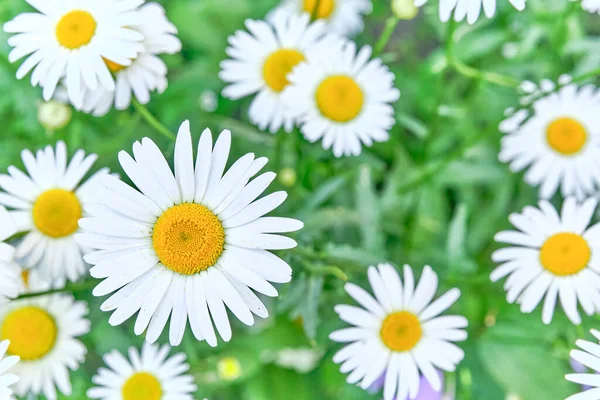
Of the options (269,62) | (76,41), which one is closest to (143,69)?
(76,41)

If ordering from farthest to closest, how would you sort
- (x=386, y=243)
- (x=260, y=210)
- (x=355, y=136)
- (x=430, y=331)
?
(x=386, y=243)
(x=355, y=136)
(x=430, y=331)
(x=260, y=210)

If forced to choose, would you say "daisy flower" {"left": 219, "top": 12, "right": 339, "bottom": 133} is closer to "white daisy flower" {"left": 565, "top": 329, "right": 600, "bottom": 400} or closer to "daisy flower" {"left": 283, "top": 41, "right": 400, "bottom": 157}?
"daisy flower" {"left": 283, "top": 41, "right": 400, "bottom": 157}

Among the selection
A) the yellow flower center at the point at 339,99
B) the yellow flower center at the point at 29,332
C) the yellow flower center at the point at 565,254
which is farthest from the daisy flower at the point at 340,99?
the yellow flower center at the point at 29,332

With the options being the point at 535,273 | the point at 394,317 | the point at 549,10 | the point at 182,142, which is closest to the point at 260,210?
the point at 182,142

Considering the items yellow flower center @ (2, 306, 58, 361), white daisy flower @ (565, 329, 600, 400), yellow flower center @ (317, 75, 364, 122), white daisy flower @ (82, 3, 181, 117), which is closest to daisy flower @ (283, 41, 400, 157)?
yellow flower center @ (317, 75, 364, 122)

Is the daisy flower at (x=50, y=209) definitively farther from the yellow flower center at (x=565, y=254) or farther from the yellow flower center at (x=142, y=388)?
the yellow flower center at (x=565, y=254)

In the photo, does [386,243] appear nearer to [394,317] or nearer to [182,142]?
[394,317]
